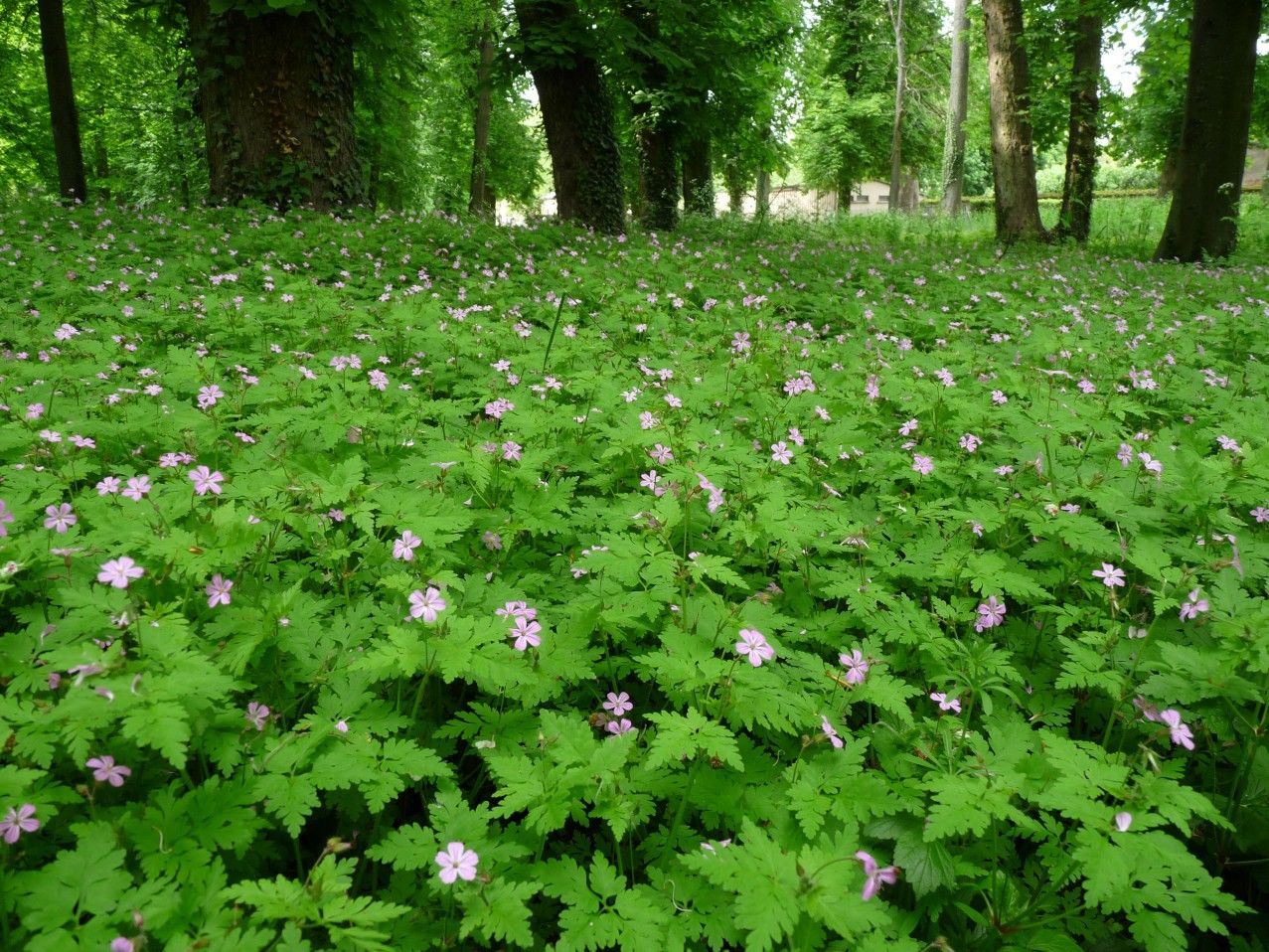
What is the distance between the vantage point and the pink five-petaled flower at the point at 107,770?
145 centimetres

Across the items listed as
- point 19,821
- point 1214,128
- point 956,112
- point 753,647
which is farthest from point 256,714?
point 956,112

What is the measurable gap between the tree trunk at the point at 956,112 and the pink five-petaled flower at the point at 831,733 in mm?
24290

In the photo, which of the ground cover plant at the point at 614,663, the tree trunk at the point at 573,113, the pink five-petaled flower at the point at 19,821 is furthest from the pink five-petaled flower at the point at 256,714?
the tree trunk at the point at 573,113

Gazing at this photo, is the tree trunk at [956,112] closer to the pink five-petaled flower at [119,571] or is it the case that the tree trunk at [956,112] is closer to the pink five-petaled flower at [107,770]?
the pink five-petaled flower at [119,571]

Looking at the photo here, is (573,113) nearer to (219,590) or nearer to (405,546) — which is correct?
(405,546)

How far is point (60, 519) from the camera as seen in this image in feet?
6.86

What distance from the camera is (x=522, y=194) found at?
39500mm

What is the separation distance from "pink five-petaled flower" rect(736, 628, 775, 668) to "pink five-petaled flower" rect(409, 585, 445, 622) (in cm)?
80

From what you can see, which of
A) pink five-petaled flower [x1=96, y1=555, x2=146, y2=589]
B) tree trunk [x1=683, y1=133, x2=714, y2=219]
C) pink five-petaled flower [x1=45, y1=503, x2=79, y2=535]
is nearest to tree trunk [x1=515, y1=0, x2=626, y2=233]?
tree trunk [x1=683, y1=133, x2=714, y2=219]

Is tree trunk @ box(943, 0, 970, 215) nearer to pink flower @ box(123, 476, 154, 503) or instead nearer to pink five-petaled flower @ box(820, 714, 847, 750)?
pink five-petaled flower @ box(820, 714, 847, 750)

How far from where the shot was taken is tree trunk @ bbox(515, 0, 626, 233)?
10273mm

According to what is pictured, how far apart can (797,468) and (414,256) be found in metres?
6.02

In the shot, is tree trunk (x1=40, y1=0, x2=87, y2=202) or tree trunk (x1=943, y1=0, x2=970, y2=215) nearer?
tree trunk (x1=40, y1=0, x2=87, y2=202)

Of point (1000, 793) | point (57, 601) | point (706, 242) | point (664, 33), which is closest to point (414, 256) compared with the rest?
point (706, 242)
